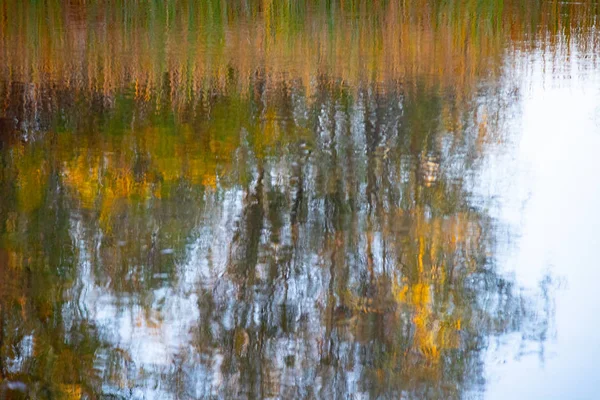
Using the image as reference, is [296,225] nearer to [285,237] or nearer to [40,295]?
[285,237]

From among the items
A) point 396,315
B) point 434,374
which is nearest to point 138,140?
point 396,315

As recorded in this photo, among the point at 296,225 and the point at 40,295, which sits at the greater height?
the point at 296,225

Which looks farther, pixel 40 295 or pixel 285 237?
pixel 285 237

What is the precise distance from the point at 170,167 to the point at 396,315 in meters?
1.39

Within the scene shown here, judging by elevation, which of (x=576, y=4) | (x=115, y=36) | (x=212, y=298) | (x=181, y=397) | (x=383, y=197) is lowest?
(x=181, y=397)

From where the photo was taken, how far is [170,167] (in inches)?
142

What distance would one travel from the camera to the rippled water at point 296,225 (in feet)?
7.41

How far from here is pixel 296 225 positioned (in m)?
3.10

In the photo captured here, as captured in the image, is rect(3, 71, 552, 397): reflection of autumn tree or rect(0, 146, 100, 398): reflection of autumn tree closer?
rect(0, 146, 100, 398): reflection of autumn tree

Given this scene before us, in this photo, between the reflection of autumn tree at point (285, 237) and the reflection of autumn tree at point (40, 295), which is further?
the reflection of autumn tree at point (285, 237)

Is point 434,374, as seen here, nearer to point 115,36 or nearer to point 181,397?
point 181,397

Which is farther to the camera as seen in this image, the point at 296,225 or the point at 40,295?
the point at 296,225

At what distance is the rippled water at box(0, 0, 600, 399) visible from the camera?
2.26 meters

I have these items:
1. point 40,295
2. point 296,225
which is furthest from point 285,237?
point 40,295
